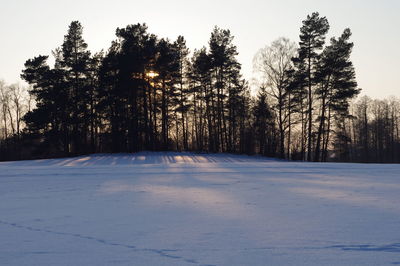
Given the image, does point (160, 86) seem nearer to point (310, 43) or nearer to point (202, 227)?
point (310, 43)

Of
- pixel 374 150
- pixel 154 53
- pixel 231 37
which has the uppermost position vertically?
pixel 231 37

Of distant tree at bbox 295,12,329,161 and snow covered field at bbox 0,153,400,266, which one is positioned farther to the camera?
distant tree at bbox 295,12,329,161

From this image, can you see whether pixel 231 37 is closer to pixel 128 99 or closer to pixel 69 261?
pixel 128 99

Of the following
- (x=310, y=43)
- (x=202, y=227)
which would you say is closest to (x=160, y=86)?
(x=310, y=43)

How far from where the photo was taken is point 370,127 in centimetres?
6981

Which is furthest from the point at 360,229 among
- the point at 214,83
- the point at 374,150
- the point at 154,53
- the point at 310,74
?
the point at 374,150

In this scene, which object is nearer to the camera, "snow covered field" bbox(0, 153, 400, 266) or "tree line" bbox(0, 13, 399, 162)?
"snow covered field" bbox(0, 153, 400, 266)

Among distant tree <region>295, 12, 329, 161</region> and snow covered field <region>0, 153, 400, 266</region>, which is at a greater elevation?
distant tree <region>295, 12, 329, 161</region>

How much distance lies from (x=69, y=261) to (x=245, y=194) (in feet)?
18.9

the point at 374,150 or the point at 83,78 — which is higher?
the point at 83,78

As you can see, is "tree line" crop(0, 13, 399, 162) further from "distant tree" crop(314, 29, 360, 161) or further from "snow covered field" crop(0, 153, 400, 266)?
"snow covered field" crop(0, 153, 400, 266)

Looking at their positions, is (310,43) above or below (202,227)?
above

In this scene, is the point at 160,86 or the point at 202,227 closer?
the point at 202,227

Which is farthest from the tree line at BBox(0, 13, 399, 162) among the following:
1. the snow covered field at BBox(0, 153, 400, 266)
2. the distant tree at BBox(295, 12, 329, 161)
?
the snow covered field at BBox(0, 153, 400, 266)
